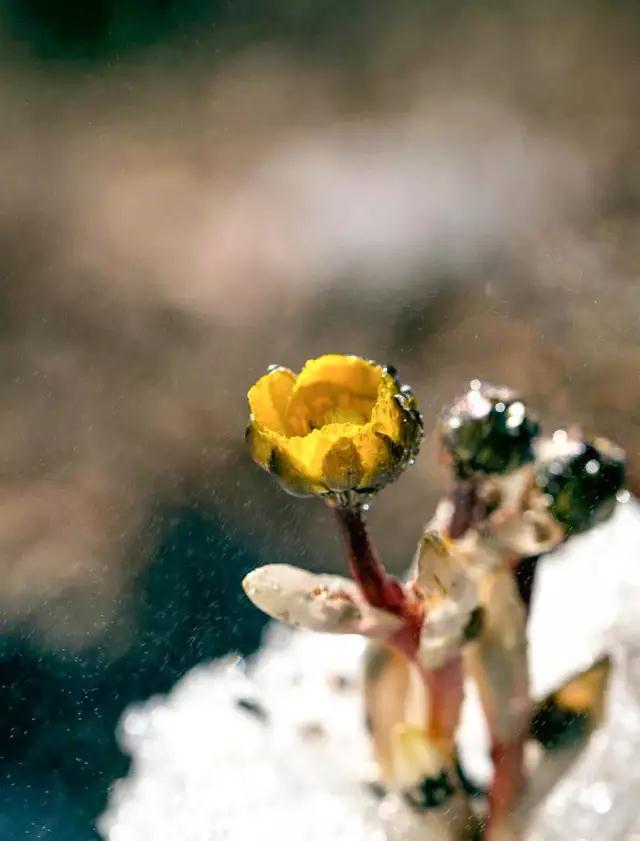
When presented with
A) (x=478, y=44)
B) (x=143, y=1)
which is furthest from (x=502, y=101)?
(x=143, y=1)

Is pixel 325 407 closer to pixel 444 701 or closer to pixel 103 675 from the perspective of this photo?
pixel 444 701

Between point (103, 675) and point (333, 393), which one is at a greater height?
point (333, 393)

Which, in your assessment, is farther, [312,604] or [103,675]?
[103,675]

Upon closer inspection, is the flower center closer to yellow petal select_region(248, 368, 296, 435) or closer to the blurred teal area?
yellow petal select_region(248, 368, 296, 435)

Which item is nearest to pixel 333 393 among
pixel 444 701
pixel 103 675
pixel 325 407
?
pixel 325 407

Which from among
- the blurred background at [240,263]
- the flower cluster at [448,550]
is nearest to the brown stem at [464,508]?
the flower cluster at [448,550]

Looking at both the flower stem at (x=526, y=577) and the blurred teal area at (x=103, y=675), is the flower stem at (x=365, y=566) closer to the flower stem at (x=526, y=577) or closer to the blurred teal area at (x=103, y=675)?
the flower stem at (x=526, y=577)
